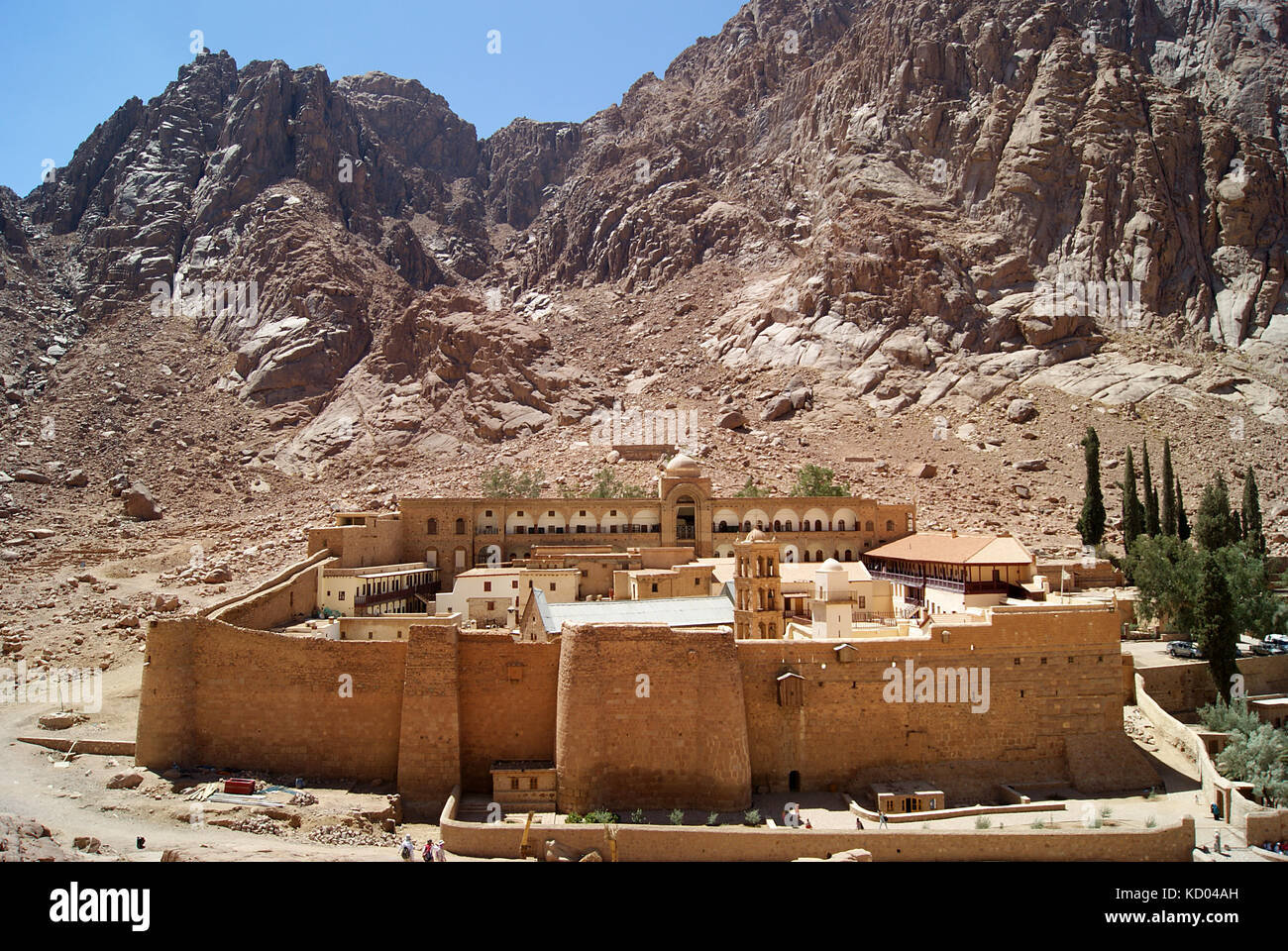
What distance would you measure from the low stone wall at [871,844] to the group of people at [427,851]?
21.6 inches

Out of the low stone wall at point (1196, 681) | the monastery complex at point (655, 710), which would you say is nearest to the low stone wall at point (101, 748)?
the monastery complex at point (655, 710)

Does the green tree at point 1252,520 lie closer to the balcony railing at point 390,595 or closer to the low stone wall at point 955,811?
the low stone wall at point 955,811

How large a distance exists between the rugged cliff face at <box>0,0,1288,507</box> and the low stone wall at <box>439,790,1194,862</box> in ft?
173

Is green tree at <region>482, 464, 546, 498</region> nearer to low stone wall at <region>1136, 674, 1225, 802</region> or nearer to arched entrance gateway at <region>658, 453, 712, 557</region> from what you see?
arched entrance gateway at <region>658, 453, 712, 557</region>

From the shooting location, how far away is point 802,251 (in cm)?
9194

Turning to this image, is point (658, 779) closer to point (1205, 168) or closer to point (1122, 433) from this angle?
point (1122, 433)

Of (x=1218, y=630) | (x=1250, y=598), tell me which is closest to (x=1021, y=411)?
(x=1250, y=598)

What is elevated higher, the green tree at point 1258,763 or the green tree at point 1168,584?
the green tree at point 1168,584

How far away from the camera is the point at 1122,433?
60031 mm

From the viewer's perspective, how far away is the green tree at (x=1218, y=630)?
26.5 meters

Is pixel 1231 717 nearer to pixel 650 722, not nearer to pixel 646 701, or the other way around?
pixel 650 722

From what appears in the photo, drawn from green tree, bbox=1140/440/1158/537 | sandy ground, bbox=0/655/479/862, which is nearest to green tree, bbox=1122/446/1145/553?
green tree, bbox=1140/440/1158/537

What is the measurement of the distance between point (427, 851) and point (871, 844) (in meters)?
8.51

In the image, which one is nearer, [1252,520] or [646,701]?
[646,701]
